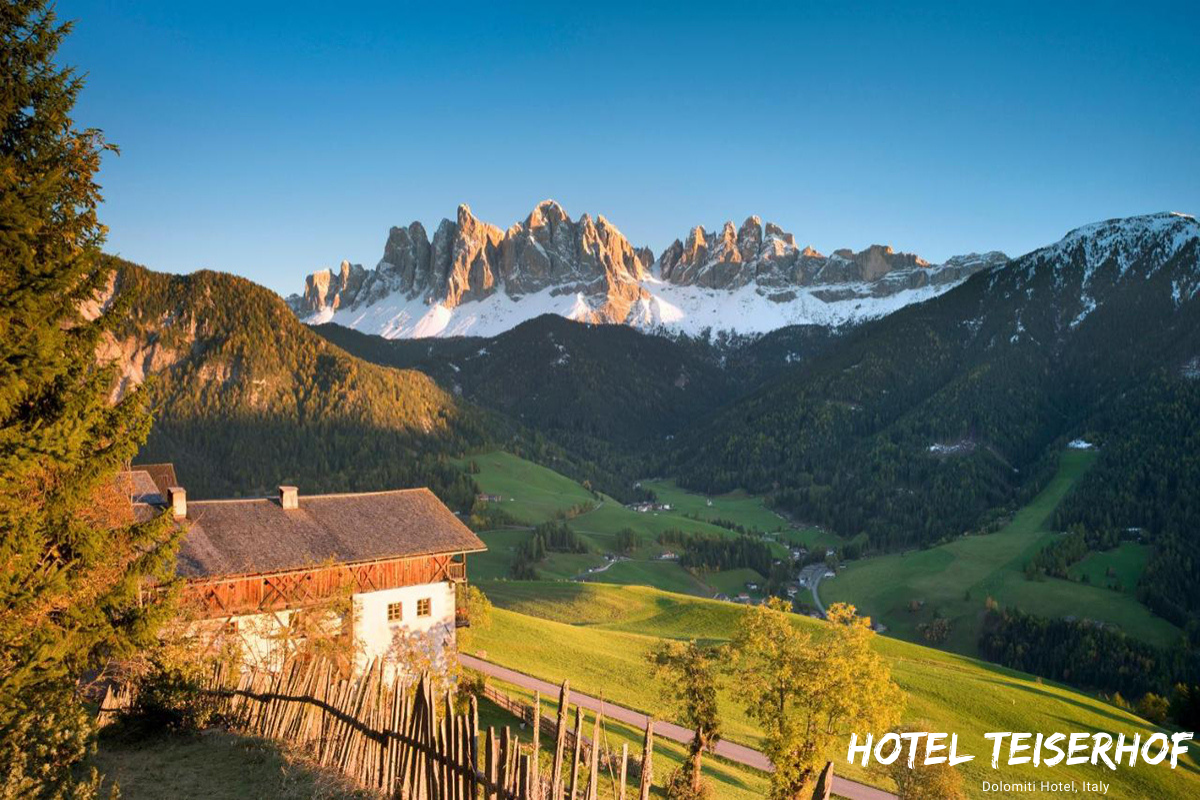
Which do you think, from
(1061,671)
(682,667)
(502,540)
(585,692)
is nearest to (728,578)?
(502,540)

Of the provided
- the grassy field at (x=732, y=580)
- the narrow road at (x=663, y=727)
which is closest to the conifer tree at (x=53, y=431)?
the narrow road at (x=663, y=727)

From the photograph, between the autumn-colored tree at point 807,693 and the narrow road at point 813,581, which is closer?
the autumn-colored tree at point 807,693

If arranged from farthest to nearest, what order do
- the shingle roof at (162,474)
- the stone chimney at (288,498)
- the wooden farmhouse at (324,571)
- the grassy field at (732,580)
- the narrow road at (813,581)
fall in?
1. the grassy field at (732,580)
2. the narrow road at (813,581)
3. the shingle roof at (162,474)
4. the stone chimney at (288,498)
5. the wooden farmhouse at (324,571)

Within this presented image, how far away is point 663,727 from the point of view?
55.6 m

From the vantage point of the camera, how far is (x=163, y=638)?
96.6 feet

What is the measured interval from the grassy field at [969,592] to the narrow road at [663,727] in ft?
353

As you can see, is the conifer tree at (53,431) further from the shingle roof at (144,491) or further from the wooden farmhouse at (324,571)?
the shingle roof at (144,491)

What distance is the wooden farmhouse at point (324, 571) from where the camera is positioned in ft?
135

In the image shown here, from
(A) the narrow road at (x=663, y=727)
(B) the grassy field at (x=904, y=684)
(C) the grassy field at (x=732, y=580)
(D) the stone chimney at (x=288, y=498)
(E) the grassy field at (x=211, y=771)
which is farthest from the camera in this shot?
(C) the grassy field at (x=732, y=580)

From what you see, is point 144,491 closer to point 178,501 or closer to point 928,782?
point 178,501

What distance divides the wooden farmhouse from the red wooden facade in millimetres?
60

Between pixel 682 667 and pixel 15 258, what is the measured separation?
34791 mm

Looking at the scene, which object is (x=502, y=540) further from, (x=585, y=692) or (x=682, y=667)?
(x=682, y=667)

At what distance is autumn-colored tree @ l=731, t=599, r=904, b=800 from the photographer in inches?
1449
